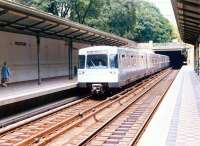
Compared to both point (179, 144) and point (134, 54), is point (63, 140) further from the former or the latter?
point (134, 54)

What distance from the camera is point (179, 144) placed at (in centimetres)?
1024

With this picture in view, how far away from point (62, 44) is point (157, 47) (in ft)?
154

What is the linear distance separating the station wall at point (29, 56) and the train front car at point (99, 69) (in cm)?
352

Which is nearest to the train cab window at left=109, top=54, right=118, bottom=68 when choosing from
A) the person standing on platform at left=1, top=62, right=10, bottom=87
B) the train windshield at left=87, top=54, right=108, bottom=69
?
the train windshield at left=87, top=54, right=108, bottom=69

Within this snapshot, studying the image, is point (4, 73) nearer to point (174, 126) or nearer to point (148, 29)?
point (174, 126)

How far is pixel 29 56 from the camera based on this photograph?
1013 inches

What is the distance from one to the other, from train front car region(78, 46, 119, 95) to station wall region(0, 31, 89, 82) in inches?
139

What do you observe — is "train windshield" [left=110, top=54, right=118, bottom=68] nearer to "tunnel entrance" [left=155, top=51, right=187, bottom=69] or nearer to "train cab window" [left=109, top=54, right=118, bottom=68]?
"train cab window" [left=109, top=54, right=118, bottom=68]

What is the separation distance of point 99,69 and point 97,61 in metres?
0.65

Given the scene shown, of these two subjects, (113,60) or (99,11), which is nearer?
(113,60)

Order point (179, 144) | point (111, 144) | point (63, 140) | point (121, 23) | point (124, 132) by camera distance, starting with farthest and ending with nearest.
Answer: point (121, 23)
point (124, 132)
point (63, 140)
point (111, 144)
point (179, 144)

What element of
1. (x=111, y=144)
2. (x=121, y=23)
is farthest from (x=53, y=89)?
(x=121, y=23)

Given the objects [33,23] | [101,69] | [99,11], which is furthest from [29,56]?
[99,11]

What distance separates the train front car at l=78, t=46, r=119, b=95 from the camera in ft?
75.0
